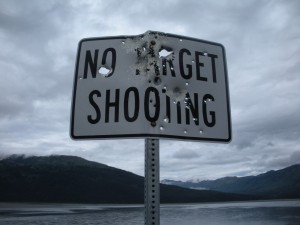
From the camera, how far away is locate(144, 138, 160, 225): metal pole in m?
1.83

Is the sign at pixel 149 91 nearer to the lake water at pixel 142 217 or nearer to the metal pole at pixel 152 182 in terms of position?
the metal pole at pixel 152 182

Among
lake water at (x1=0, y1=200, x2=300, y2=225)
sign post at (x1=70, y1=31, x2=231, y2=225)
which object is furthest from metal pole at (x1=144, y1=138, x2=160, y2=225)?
lake water at (x1=0, y1=200, x2=300, y2=225)

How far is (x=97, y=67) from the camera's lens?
2.11 meters

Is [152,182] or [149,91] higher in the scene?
[149,91]

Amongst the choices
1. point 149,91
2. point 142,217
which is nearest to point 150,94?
point 149,91

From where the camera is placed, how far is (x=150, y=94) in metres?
2.01

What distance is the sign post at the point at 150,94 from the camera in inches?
76.8

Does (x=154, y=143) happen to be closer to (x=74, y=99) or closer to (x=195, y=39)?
(x=74, y=99)

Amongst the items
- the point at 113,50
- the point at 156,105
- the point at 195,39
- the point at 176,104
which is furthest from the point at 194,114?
the point at 113,50

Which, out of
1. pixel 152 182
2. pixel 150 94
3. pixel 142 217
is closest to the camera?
pixel 152 182

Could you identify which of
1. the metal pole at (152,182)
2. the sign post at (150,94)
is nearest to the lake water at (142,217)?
the sign post at (150,94)

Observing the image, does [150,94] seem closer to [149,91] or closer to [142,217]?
[149,91]

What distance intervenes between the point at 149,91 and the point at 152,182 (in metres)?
0.59

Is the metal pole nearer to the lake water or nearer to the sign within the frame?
→ the sign
